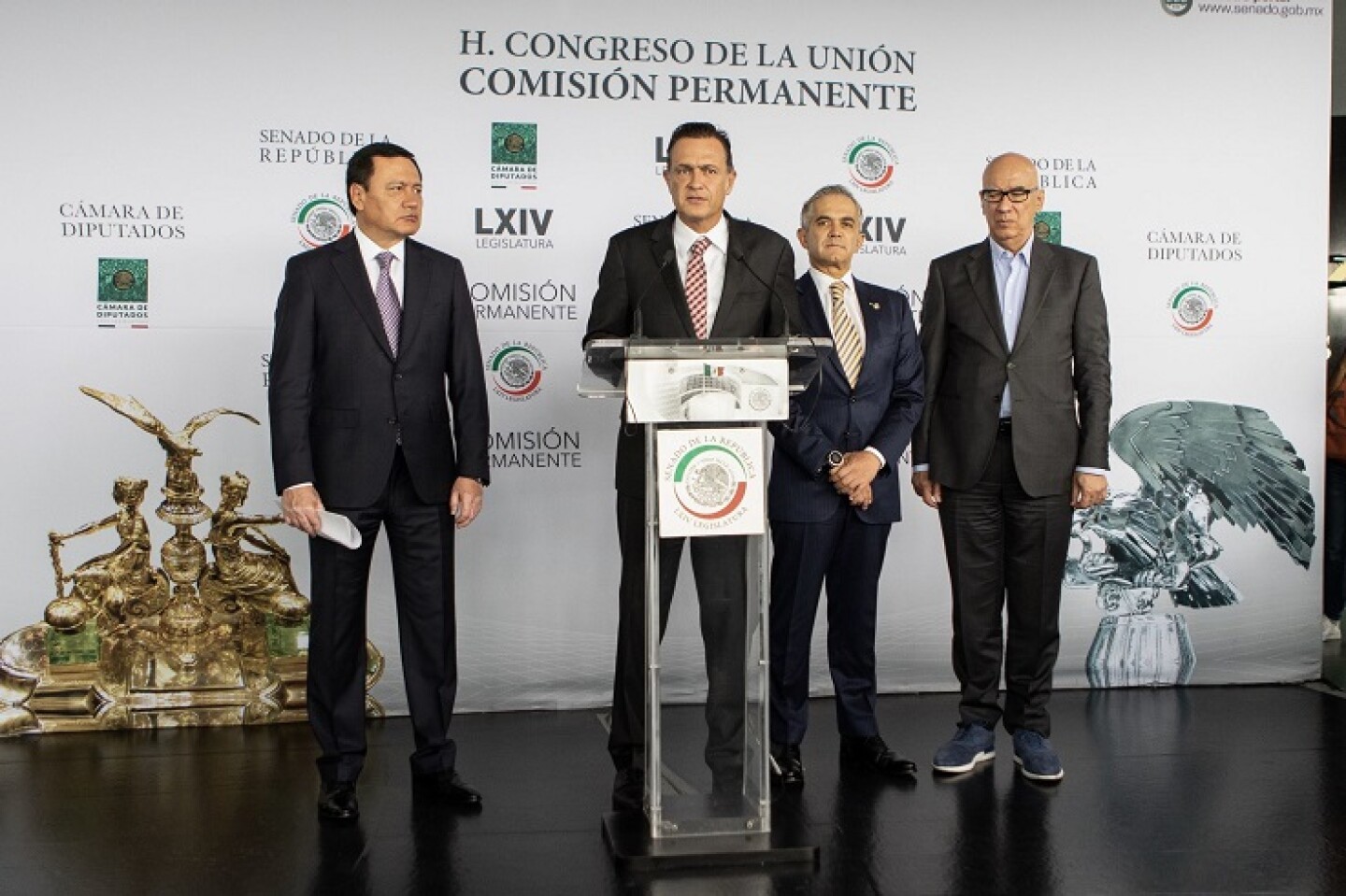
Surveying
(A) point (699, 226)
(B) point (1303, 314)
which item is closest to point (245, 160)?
(A) point (699, 226)

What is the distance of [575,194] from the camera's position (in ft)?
15.9

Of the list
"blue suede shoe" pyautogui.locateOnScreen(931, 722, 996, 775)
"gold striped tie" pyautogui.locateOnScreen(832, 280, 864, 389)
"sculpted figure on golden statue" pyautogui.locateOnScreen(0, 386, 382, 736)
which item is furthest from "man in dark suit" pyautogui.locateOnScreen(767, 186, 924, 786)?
"sculpted figure on golden statue" pyautogui.locateOnScreen(0, 386, 382, 736)

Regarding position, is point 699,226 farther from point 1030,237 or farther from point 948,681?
point 948,681

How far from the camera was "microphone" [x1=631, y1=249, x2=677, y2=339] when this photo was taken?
10.1 ft

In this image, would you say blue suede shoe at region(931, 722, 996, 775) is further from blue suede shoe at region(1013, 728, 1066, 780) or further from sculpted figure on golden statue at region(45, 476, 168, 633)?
sculpted figure on golden statue at region(45, 476, 168, 633)

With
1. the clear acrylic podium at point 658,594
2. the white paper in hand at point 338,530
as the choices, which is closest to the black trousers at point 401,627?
the white paper in hand at point 338,530

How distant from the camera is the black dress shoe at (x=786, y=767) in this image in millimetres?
3820

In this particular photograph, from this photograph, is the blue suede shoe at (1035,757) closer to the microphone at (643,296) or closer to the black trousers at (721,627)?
the black trousers at (721,627)

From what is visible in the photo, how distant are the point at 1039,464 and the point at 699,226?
1.24 metres

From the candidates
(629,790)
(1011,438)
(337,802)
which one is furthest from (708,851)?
(1011,438)

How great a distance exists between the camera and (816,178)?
4.99m

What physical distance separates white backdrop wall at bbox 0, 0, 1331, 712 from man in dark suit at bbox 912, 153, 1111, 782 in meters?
0.97

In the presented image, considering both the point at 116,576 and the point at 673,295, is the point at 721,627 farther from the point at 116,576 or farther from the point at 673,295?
the point at 116,576

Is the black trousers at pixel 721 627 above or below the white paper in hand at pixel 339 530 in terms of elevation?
below
